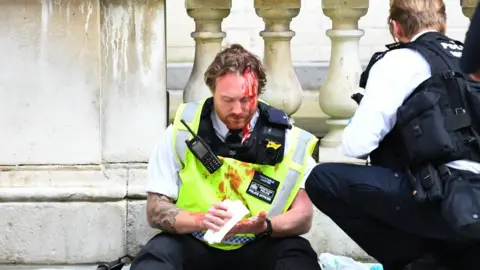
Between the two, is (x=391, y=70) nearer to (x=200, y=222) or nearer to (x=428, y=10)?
(x=428, y=10)

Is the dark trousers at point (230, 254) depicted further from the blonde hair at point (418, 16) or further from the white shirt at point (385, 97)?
the blonde hair at point (418, 16)

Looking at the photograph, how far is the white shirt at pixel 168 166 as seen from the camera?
13.2 feet

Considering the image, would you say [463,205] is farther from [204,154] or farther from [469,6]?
[469,6]

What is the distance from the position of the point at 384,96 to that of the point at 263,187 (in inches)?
23.9

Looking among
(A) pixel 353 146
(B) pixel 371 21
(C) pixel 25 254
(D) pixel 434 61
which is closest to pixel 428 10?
(D) pixel 434 61

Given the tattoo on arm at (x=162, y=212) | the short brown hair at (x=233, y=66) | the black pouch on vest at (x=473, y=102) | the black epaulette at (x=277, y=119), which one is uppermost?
the short brown hair at (x=233, y=66)

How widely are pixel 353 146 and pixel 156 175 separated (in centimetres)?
77

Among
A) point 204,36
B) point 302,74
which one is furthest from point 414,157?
point 302,74

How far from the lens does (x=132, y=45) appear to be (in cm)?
465

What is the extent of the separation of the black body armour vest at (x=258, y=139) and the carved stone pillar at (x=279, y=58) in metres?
0.73

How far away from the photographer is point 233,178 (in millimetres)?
4012

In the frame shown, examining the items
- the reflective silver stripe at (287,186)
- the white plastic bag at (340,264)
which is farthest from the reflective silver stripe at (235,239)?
the white plastic bag at (340,264)

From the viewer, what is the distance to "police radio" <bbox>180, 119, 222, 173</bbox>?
3979mm

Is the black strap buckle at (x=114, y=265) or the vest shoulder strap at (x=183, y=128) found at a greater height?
the vest shoulder strap at (x=183, y=128)
